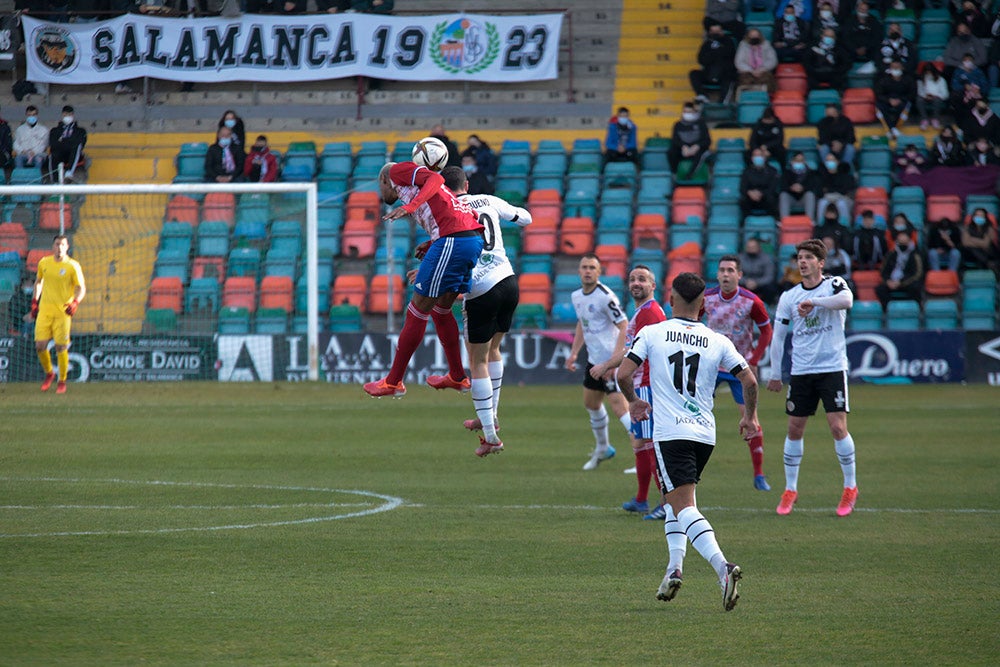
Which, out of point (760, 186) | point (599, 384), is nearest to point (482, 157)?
point (760, 186)

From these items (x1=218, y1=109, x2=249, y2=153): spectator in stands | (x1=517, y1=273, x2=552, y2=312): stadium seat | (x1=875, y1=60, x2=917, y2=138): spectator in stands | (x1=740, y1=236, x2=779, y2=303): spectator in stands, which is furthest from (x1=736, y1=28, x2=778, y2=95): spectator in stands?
(x1=218, y1=109, x2=249, y2=153): spectator in stands

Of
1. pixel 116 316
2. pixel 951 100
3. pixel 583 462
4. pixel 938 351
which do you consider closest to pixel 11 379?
pixel 116 316

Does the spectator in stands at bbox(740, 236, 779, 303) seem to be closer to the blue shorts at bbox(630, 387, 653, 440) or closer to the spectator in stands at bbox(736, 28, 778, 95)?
the spectator in stands at bbox(736, 28, 778, 95)

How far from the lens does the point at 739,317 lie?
13516 millimetres

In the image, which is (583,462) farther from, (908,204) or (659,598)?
(908,204)

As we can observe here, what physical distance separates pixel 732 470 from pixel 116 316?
1253 cm

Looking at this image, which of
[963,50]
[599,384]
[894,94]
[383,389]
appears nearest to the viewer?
[383,389]

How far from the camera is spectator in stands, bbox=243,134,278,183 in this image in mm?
26234

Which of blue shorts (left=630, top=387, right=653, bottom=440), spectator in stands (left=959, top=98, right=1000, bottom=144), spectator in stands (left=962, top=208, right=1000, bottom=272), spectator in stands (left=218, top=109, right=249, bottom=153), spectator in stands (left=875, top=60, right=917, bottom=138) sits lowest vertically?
blue shorts (left=630, top=387, right=653, bottom=440)

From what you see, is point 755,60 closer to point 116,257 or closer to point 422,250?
point 116,257

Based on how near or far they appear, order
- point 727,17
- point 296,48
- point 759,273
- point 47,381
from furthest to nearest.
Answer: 1. point 296,48
2. point 727,17
3. point 759,273
4. point 47,381

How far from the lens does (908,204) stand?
25703mm

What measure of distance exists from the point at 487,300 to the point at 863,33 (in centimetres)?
2040

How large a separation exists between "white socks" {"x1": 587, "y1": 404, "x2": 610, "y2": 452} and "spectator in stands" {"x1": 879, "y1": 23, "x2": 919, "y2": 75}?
15.0 metres
